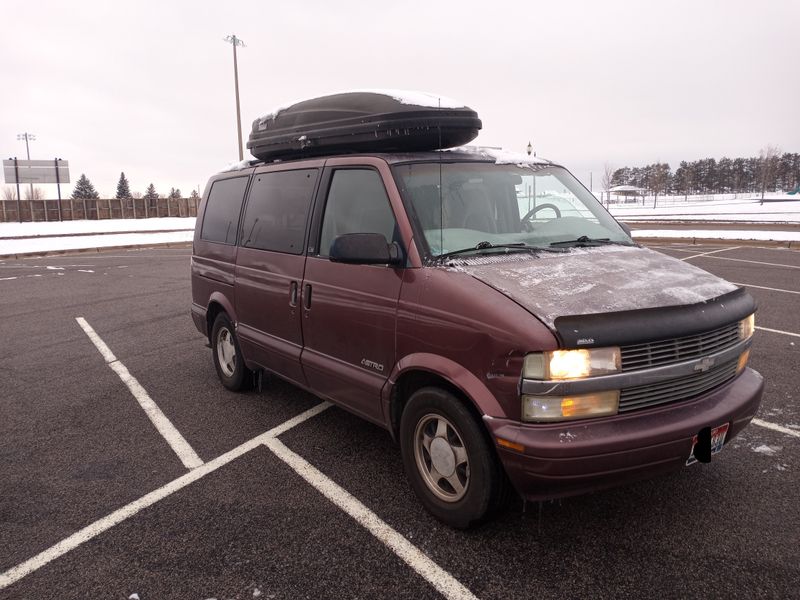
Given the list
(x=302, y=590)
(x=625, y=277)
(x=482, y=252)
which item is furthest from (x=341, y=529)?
(x=625, y=277)

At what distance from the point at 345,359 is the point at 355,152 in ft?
4.44

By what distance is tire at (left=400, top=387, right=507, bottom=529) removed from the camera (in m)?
2.65

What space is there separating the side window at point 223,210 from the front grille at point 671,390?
11.3ft

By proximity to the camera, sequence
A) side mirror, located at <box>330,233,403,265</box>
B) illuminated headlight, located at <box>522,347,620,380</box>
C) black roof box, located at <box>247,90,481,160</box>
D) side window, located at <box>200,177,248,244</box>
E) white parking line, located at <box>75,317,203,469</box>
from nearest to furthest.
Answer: illuminated headlight, located at <box>522,347,620,380</box>
side mirror, located at <box>330,233,403,265</box>
black roof box, located at <box>247,90,481,160</box>
white parking line, located at <box>75,317,203,469</box>
side window, located at <box>200,177,248,244</box>

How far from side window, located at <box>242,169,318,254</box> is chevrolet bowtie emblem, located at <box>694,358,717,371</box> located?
2488 mm

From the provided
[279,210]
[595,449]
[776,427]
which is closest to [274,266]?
[279,210]

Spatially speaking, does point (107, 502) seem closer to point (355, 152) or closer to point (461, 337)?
point (461, 337)

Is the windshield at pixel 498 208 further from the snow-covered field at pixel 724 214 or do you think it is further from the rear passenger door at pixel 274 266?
the snow-covered field at pixel 724 214

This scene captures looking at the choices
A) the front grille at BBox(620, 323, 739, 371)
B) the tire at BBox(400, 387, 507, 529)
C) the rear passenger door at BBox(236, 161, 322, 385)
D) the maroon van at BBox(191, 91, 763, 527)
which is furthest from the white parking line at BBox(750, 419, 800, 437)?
the rear passenger door at BBox(236, 161, 322, 385)

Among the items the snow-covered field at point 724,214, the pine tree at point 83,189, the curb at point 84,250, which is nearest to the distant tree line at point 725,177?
the snow-covered field at point 724,214

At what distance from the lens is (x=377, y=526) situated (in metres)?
2.98

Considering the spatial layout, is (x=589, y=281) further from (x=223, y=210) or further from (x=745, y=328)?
(x=223, y=210)

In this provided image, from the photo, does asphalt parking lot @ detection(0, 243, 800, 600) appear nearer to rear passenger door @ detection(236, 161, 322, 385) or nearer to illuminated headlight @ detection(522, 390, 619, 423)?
rear passenger door @ detection(236, 161, 322, 385)

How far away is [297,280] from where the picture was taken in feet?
12.6
